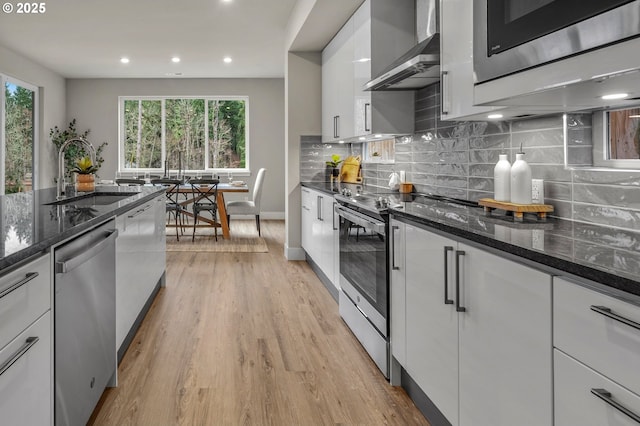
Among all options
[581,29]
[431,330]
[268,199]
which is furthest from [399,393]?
[268,199]

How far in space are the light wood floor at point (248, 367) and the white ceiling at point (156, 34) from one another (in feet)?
7.93

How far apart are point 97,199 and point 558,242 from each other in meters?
2.71

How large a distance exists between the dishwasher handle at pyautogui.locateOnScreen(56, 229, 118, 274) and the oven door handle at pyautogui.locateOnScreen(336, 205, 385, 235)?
4.11ft

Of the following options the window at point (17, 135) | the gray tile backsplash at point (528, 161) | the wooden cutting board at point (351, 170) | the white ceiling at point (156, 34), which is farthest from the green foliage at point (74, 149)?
the gray tile backsplash at point (528, 161)

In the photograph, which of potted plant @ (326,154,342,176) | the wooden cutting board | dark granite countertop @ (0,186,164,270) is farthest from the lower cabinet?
potted plant @ (326,154,342,176)

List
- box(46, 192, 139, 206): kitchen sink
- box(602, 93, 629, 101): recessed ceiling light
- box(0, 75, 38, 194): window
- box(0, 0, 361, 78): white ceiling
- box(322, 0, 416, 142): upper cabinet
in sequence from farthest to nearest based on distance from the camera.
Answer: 1. box(0, 75, 38, 194): window
2. box(0, 0, 361, 78): white ceiling
3. box(322, 0, 416, 142): upper cabinet
4. box(46, 192, 139, 206): kitchen sink
5. box(602, 93, 629, 101): recessed ceiling light

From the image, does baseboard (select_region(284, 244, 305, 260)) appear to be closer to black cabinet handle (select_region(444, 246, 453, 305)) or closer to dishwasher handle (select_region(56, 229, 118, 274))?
dishwasher handle (select_region(56, 229, 118, 274))

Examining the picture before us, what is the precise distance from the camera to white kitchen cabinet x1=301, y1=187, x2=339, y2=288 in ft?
13.2

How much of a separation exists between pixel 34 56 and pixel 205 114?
9.94ft

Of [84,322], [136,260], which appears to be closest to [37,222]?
[84,322]

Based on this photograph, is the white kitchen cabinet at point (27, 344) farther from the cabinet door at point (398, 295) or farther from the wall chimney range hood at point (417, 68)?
the wall chimney range hood at point (417, 68)

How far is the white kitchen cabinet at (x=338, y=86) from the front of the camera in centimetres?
431

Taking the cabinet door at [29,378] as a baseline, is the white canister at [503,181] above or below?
above

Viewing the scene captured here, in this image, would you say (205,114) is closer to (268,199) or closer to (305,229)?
(268,199)
